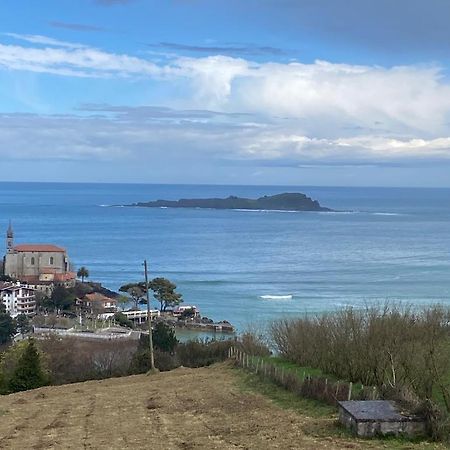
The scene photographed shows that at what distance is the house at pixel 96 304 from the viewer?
54031mm

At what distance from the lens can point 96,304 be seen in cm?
5506

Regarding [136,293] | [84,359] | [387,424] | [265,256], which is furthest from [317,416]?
[265,256]

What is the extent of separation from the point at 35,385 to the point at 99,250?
236 feet

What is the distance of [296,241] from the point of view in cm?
9975

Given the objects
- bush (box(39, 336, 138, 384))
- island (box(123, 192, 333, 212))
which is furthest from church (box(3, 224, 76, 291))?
island (box(123, 192, 333, 212))

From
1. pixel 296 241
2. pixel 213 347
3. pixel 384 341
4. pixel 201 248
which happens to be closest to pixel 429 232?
pixel 296 241

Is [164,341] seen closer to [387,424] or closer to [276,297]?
[387,424]

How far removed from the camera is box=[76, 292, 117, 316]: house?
5403cm

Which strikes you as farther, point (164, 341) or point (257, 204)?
point (257, 204)

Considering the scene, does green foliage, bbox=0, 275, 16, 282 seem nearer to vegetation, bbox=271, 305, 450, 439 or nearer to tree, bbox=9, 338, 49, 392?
tree, bbox=9, 338, 49, 392

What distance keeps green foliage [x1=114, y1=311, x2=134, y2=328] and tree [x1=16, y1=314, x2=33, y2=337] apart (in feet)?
20.1

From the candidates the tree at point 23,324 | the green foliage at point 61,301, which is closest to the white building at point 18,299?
the green foliage at point 61,301

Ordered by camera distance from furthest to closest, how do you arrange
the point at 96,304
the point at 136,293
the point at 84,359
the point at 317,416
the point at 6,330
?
the point at 136,293 → the point at 96,304 → the point at 6,330 → the point at 84,359 → the point at 317,416

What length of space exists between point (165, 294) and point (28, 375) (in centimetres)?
3311
